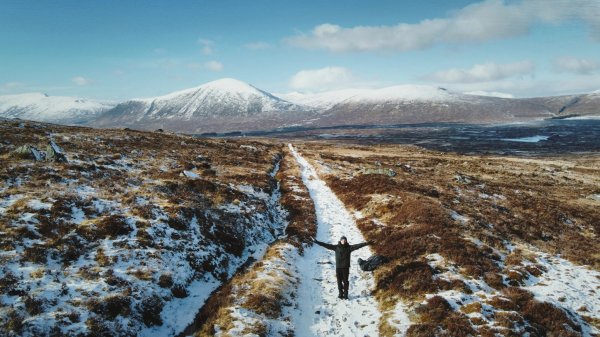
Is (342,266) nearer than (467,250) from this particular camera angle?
Yes

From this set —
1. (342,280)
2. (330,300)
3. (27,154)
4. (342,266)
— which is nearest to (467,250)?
(342,280)

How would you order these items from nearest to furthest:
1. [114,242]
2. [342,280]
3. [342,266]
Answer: [342,266]
[342,280]
[114,242]

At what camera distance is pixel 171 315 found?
1516 cm

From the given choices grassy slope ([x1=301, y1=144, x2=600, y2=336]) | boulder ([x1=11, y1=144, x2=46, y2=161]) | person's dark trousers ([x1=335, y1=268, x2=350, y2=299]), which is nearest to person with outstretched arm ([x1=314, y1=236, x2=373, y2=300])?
person's dark trousers ([x1=335, y1=268, x2=350, y2=299])

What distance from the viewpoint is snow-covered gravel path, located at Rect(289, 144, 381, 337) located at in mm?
14742

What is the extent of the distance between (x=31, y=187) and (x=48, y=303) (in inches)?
548

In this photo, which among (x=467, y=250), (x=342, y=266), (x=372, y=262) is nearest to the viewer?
(x=342, y=266)

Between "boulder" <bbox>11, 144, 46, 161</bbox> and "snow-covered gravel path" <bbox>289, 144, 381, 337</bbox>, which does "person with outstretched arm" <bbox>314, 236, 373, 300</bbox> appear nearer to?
"snow-covered gravel path" <bbox>289, 144, 381, 337</bbox>

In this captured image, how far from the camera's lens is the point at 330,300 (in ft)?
55.7

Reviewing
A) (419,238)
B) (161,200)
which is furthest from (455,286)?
(161,200)

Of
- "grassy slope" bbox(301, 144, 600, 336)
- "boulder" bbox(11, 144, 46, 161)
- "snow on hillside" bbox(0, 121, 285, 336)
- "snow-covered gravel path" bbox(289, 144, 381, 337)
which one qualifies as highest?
"boulder" bbox(11, 144, 46, 161)

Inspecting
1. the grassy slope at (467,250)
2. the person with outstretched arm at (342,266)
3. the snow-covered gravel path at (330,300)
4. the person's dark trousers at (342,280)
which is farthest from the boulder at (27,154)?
the person's dark trousers at (342,280)

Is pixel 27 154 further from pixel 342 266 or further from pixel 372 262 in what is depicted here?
pixel 372 262

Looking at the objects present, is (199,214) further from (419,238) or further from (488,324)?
(488,324)
